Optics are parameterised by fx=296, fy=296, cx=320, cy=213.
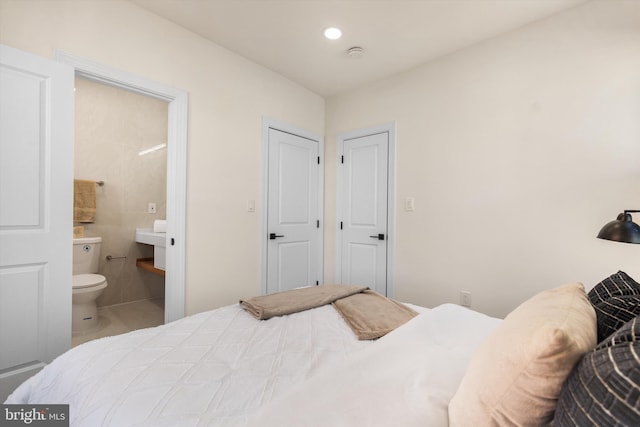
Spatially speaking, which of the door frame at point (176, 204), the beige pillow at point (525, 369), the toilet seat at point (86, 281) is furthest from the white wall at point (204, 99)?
the beige pillow at point (525, 369)

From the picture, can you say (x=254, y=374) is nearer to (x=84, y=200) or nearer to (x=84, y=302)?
(x=84, y=302)

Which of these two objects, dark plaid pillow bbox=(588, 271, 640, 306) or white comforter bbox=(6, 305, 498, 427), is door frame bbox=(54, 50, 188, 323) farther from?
dark plaid pillow bbox=(588, 271, 640, 306)

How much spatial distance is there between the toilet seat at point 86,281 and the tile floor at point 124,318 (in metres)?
0.45

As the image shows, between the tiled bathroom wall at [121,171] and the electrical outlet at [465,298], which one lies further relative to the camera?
the tiled bathroom wall at [121,171]

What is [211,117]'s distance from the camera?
254cm

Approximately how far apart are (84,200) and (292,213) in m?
2.31

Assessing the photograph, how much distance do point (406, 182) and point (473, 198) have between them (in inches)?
25.1

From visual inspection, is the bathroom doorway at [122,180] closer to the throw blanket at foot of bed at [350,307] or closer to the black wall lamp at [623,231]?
the throw blanket at foot of bed at [350,307]

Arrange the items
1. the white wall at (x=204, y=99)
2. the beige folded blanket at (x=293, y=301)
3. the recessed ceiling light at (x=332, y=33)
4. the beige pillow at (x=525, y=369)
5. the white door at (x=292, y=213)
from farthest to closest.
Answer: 1. the white door at (x=292, y=213)
2. the recessed ceiling light at (x=332, y=33)
3. the white wall at (x=204, y=99)
4. the beige folded blanket at (x=293, y=301)
5. the beige pillow at (x=525, y=369)

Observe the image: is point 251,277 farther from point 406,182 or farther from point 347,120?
point 347,120

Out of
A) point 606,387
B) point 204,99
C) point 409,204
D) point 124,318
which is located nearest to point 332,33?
point 204,99

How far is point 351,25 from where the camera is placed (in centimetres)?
226

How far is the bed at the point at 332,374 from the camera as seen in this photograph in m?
0.59

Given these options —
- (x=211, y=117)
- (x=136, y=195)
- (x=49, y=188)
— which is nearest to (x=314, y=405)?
(x=49, y=188)
